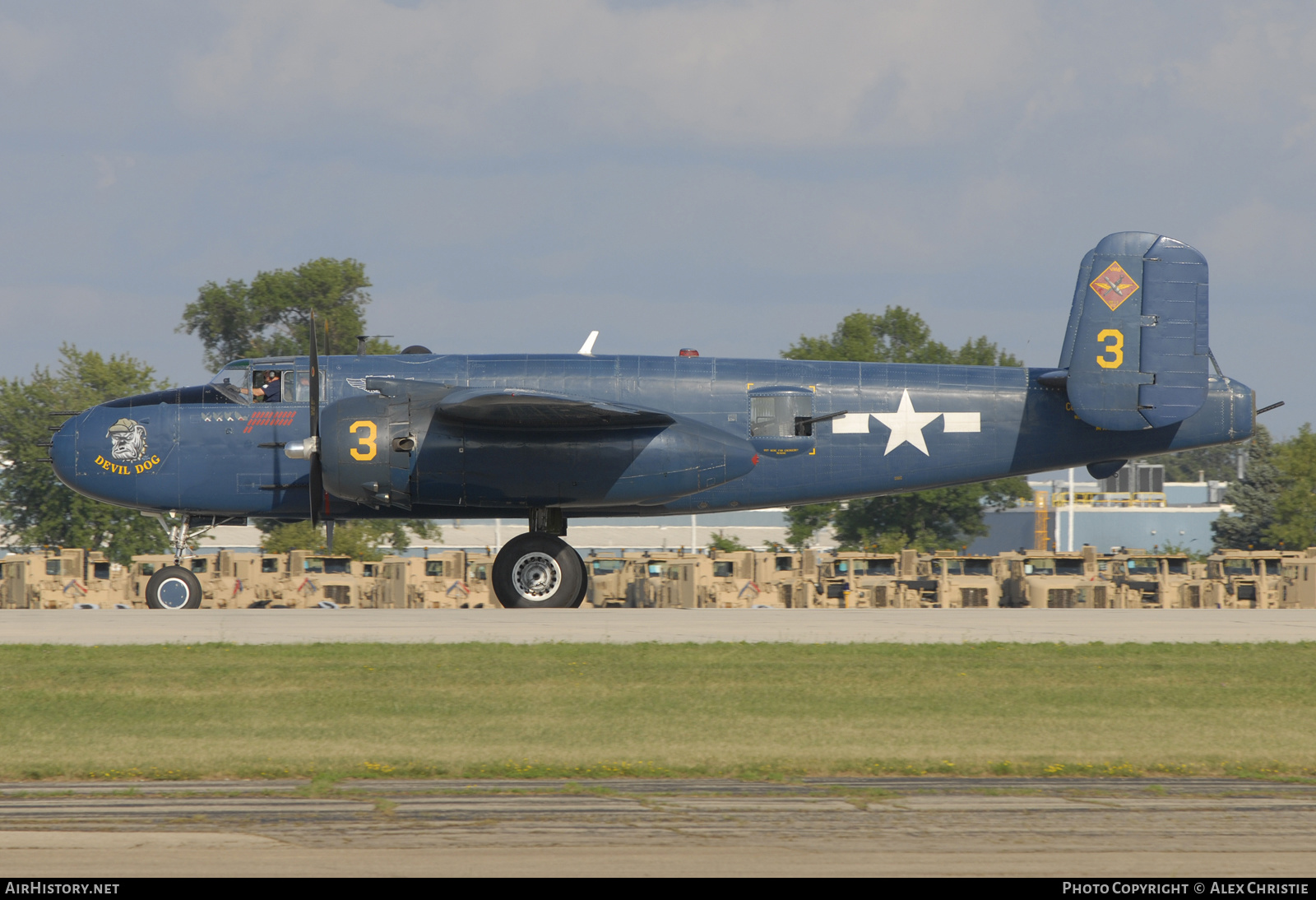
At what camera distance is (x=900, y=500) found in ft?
251

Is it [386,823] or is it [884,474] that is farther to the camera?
[884,474]

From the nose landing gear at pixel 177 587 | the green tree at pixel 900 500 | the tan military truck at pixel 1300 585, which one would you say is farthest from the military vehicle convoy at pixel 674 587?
the green tree at pixel 900 500

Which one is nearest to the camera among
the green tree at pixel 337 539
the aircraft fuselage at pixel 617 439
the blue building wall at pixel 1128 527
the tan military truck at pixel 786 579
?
the aircraft fuselage at pixel 617 439

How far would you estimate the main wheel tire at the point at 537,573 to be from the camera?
22203mm

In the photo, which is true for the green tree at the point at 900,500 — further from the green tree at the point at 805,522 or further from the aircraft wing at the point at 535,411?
the aircraft wing at the point at 535,411

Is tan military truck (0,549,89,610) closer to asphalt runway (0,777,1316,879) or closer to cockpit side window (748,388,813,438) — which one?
cockpit side window (748,388,813,438)

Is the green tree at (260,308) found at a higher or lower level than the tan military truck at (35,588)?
higher

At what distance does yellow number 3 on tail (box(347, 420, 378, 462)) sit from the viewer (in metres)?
20.6

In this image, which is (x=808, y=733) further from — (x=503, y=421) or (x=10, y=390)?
(x=10, y=390)

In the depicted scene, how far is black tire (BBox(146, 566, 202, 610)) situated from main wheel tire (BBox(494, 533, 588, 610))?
542 cm

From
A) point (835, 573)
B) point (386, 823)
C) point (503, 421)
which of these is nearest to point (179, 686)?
point (386, 823)

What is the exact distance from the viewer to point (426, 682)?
14.4 meters

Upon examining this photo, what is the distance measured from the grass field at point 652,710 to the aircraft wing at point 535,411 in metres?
4.74

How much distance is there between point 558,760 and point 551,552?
1135cm
